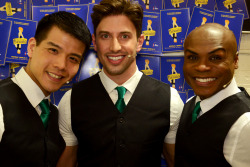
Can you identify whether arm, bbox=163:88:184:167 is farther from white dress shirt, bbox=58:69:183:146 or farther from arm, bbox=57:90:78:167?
arm, bbox=57:90:78:167

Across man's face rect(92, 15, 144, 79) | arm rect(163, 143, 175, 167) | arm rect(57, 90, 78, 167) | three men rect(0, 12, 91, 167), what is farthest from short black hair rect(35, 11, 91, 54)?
arm rect(163, 143, 175, 167)

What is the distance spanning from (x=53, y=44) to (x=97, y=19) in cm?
36

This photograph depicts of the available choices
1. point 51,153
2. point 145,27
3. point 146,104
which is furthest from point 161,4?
point 51,153

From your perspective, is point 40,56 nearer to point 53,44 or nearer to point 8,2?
point 53,44

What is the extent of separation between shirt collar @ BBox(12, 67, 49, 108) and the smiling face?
0.80 metres

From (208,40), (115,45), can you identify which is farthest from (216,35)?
(115,45)

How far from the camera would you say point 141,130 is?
54.2 inches

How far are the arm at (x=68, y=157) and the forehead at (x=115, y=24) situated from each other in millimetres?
762

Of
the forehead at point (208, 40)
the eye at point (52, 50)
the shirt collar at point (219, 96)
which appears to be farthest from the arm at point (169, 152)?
the eye at point (52, 50)

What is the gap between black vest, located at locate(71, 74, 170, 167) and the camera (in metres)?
1.35

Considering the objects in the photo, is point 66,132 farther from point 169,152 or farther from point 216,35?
point 216,35

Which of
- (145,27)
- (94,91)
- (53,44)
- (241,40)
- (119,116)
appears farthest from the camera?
(241,40)

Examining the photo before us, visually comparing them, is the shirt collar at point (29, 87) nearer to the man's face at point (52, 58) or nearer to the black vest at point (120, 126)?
the man's face at point (52, 58)

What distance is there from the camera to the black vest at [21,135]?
1068 mm
